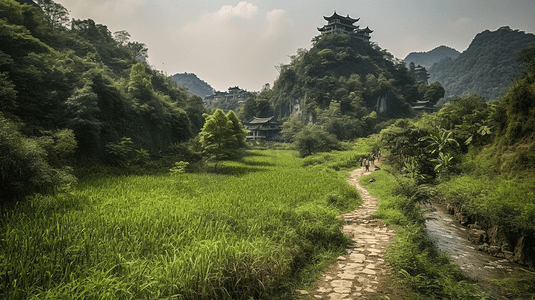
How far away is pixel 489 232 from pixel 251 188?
6.81 m

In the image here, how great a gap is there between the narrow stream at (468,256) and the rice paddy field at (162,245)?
237cm

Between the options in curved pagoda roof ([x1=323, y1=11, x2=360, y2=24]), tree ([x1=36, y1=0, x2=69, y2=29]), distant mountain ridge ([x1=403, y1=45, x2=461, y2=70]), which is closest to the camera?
tree ([x1=36, y1=0, x2=69, y2=29])

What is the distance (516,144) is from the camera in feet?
29.8

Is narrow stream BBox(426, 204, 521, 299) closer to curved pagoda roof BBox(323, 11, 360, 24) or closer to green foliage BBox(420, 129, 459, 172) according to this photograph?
green foliage BBox(420, 129, 459, 172)

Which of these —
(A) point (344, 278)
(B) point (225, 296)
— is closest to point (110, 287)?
(B) point (225, 296)

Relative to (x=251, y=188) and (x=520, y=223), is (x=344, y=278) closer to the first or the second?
(x=520, y=223)

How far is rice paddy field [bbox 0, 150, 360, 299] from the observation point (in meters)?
3.23

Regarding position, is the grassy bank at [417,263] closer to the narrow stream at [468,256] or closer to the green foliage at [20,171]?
the narrow stream at [468,256]

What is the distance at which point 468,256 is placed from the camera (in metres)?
6.15

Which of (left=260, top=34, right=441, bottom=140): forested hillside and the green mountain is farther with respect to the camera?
(left=260, top=34, right=441, bottom=140): forested hillside

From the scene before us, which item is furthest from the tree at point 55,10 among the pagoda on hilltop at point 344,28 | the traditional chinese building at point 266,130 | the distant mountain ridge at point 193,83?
the distant mountain ridge at point 193,83

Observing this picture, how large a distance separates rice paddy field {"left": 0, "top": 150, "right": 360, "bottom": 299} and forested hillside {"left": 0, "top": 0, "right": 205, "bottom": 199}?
1500 mm

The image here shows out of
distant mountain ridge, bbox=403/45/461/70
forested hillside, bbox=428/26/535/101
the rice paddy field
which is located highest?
distant mountain ridge, bbox=403/45/461/70

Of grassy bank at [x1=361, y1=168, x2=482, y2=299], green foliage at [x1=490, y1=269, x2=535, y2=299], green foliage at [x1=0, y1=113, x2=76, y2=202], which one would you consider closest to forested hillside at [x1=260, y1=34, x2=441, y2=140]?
grassy bank at [x1=361, y1=168, x2=482, y2=299]
